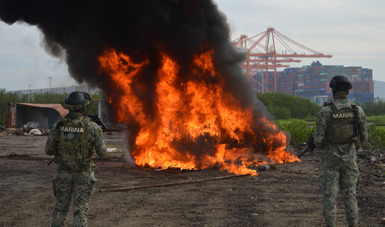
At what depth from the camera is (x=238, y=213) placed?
23.8ft

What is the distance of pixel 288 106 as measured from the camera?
148 ft

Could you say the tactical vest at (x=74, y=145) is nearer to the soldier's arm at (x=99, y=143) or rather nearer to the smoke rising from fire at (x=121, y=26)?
the soldier's arm at (x=99, y=143)

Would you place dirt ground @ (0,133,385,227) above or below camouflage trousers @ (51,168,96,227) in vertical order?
below

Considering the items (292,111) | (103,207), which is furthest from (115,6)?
(292,111)

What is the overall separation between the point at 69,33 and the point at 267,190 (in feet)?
27.1

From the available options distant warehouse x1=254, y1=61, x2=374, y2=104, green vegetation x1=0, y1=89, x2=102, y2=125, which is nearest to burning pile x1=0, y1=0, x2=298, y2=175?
green vegetation x1=0, y1=89, x2=102, y2=125

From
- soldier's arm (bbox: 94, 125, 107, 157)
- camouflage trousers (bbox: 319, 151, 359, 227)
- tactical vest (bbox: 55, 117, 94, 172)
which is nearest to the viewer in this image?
tactical vest (bbox: 55, 117, 94, 172)

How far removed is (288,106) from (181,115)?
1344 inches

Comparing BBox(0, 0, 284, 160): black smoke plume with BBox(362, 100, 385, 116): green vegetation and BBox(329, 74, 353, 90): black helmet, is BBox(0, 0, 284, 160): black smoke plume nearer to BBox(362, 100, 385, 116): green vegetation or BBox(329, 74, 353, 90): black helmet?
BBox(329, 74, 353, 90): black helmet

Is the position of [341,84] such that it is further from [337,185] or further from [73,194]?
[73,194]

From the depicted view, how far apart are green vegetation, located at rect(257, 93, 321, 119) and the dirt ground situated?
98.7 ft

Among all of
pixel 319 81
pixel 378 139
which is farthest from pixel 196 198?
pixel 319 81

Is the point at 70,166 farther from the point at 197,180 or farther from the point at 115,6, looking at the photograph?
the point at 115,6

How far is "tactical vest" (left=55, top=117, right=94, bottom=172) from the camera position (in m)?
5.20
